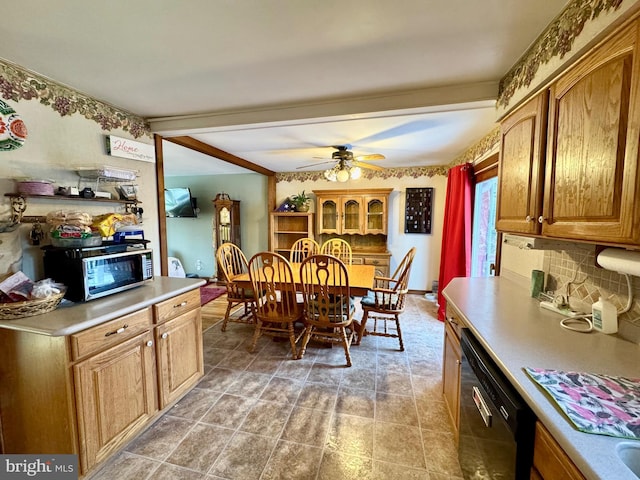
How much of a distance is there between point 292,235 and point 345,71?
11.9ft

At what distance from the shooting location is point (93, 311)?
56.2 inches

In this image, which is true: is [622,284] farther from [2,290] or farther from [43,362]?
[2,290]

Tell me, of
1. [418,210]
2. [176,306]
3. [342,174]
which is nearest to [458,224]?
[418,210]

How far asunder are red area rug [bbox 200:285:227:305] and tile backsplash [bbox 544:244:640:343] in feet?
13.7

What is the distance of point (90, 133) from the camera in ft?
6.57

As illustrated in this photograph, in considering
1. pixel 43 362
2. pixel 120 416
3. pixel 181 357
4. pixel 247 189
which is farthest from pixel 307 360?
pixel 247 189

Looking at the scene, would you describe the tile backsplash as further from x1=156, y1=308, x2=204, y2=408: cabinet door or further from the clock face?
the clock face

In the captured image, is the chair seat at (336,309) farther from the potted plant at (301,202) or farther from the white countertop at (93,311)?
the potted plant at (301,202)

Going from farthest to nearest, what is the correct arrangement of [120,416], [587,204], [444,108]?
[444,108] < [120,416] < [587,204]

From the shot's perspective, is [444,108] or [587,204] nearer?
[587,204]

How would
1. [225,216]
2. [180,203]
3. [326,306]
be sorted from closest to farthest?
[326,306], [225,216], [180,203]

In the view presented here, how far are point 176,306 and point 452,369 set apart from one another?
1886mm

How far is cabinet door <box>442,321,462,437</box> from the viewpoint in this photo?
1.53 metres

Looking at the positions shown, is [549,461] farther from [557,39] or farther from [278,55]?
[278,55]
